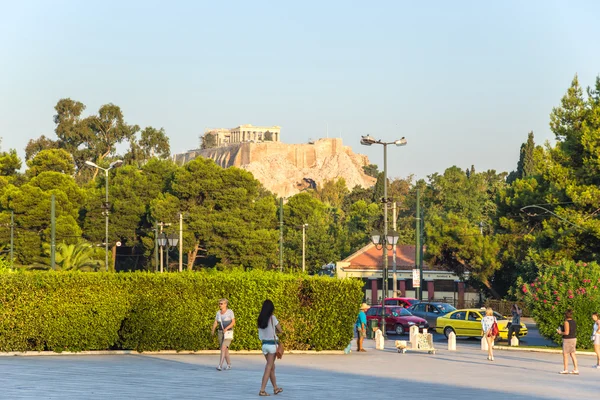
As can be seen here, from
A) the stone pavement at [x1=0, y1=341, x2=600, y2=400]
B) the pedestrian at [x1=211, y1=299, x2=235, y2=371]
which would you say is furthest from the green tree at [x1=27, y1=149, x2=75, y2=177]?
the pedestrian at [x1=211, y1=299, x2=235, y2=371]

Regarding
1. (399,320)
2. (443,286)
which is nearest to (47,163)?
(443,286)

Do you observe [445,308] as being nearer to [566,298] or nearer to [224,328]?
[566,298]

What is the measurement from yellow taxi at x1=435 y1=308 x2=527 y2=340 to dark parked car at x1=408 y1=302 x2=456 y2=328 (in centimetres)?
463

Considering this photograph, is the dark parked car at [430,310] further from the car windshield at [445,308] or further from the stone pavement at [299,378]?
the stone pavement at [299,378]

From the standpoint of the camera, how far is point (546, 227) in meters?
49.7

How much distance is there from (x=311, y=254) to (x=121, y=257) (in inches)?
757

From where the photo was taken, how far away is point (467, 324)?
3925cm

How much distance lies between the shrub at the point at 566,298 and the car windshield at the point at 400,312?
10481 millimetres

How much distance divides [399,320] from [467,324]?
14.5 ft

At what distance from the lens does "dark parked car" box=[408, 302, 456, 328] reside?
45.0 metres

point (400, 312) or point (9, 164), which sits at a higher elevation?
point (9, 164)

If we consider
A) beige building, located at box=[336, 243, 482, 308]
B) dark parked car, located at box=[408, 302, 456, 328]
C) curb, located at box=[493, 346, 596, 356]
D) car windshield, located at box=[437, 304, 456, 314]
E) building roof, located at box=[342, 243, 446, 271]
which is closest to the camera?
curb, located at box=[493, 346, 596, 356]

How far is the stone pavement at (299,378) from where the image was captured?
17234 millimetres

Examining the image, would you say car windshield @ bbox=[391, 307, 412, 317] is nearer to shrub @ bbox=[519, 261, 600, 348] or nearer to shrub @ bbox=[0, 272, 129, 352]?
shrub @ bbox=[519, 261, 600, 348]
